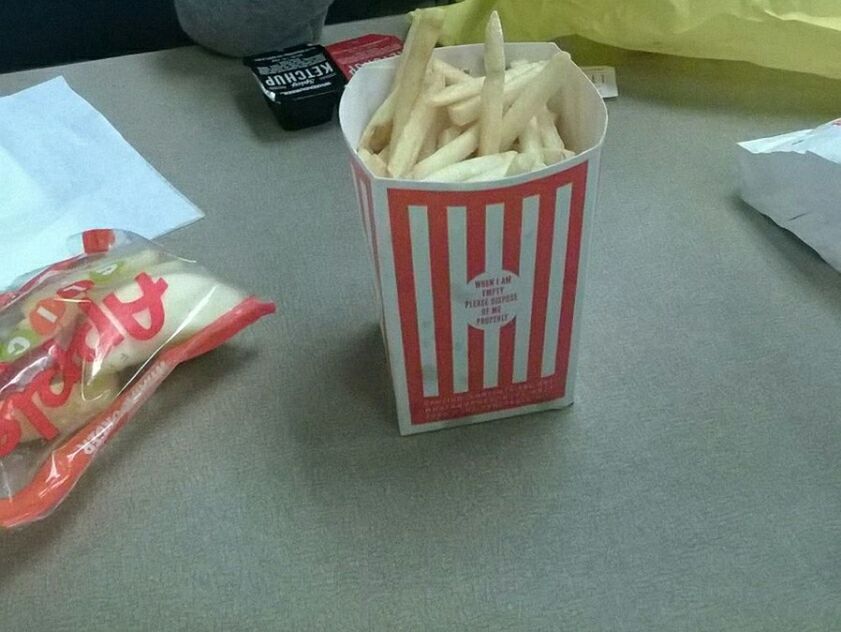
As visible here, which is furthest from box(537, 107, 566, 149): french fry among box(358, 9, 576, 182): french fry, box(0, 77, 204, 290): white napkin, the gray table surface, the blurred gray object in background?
the blurred gray object in background

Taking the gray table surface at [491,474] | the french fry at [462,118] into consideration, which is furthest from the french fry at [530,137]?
the gray table surface at [491,474]

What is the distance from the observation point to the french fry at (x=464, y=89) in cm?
47

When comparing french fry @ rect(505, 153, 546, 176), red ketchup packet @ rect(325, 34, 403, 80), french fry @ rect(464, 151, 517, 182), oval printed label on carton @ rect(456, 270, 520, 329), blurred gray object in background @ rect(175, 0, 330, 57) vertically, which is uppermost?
french fry @ rect(505, 153, 546, 176)

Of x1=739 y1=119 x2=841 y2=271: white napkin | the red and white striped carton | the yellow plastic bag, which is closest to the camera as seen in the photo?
the red and white striped carton

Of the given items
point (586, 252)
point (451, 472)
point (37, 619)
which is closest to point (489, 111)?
point (586, 252)

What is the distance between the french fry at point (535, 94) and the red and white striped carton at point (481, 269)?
0.6 inches

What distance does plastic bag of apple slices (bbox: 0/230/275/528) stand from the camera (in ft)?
1.62

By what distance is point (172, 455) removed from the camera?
0.53 m

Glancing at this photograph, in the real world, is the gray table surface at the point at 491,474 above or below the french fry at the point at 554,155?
below

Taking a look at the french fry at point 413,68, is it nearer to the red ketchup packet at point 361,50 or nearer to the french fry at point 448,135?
the french fry at point 448,135

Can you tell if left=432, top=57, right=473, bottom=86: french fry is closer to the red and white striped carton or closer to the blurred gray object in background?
the red and white striped carton

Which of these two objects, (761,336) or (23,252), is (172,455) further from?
(761,336)

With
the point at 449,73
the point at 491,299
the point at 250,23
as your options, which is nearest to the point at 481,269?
the point at 491,299

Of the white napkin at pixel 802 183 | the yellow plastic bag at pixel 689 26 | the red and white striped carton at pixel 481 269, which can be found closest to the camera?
the red and white striped carton at pixel 481 269
